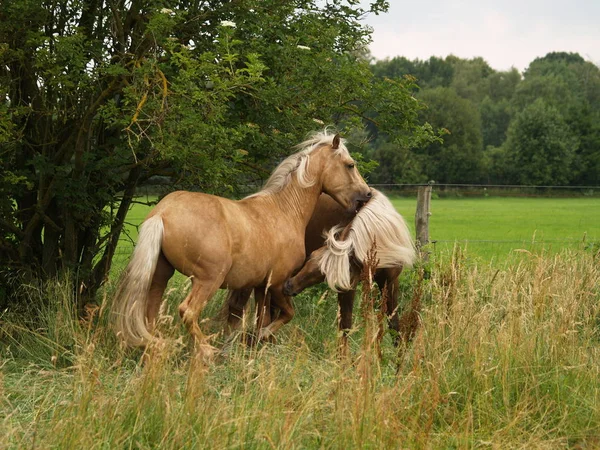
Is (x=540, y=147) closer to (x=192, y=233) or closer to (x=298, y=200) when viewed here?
(x=298, y=200)

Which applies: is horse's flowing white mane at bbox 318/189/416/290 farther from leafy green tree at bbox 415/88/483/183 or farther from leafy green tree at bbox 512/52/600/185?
leafy green tree at bbox 512/52/600/185

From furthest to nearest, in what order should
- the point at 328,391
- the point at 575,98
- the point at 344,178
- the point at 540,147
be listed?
the point at 575,98 < the point at 540,147 < the point at 344,178 < the point at 328,391

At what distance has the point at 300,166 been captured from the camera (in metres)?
6.23

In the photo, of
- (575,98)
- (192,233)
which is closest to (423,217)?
(192,233)

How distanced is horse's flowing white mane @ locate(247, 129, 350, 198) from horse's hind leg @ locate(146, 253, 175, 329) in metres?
1.09

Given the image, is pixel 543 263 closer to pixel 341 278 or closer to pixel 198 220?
pixel 341 278

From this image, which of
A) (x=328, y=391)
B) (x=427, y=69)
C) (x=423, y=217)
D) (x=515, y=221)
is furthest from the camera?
(x=427, y=69)

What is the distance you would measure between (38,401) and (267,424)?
157 centimetres

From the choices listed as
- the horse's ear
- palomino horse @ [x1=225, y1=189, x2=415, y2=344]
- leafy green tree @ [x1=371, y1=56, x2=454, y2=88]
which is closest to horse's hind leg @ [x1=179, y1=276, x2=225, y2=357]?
palomino horse @ [x1=225, y1=189, x2=415, y2=344]

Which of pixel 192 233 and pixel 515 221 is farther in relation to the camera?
pixel 515 221

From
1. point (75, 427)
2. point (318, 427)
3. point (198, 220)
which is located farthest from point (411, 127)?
point (75, 427)

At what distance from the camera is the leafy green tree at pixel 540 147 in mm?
54125

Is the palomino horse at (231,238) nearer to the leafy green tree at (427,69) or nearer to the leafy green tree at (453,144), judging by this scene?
the leafy green tree at (453,144)

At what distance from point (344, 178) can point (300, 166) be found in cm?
37
